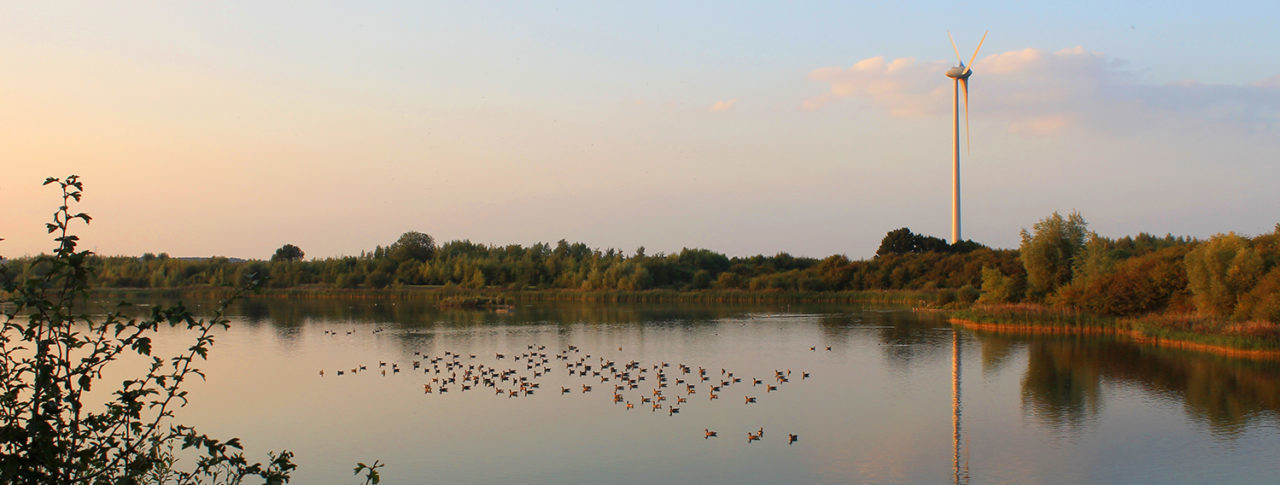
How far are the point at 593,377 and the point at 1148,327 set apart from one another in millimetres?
20668

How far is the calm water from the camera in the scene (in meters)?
14.4

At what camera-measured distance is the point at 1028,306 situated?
39.9 meters

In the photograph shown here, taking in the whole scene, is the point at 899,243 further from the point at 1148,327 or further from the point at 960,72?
the point at 1148,327

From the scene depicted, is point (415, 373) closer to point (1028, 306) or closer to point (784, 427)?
point (784, 427)

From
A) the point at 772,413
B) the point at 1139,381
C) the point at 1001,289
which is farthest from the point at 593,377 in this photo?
the point at 1001,289

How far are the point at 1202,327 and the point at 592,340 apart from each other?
20.9m

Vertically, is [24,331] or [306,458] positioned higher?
[24,331]

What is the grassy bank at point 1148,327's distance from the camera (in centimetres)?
2712

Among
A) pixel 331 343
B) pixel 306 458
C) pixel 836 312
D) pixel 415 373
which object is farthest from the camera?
pixel 836 312

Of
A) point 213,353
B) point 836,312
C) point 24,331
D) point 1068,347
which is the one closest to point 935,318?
point 836,312

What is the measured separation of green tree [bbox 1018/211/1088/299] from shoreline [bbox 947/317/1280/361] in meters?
4.36

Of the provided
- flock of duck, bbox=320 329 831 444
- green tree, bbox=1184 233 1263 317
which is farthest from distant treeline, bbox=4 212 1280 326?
flock of duck, bbox=320 329 831 444

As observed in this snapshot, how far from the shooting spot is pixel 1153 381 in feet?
77.5

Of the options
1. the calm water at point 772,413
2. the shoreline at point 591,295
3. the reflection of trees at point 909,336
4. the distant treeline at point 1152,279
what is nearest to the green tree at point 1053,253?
the distant treeline at point 1152,279
